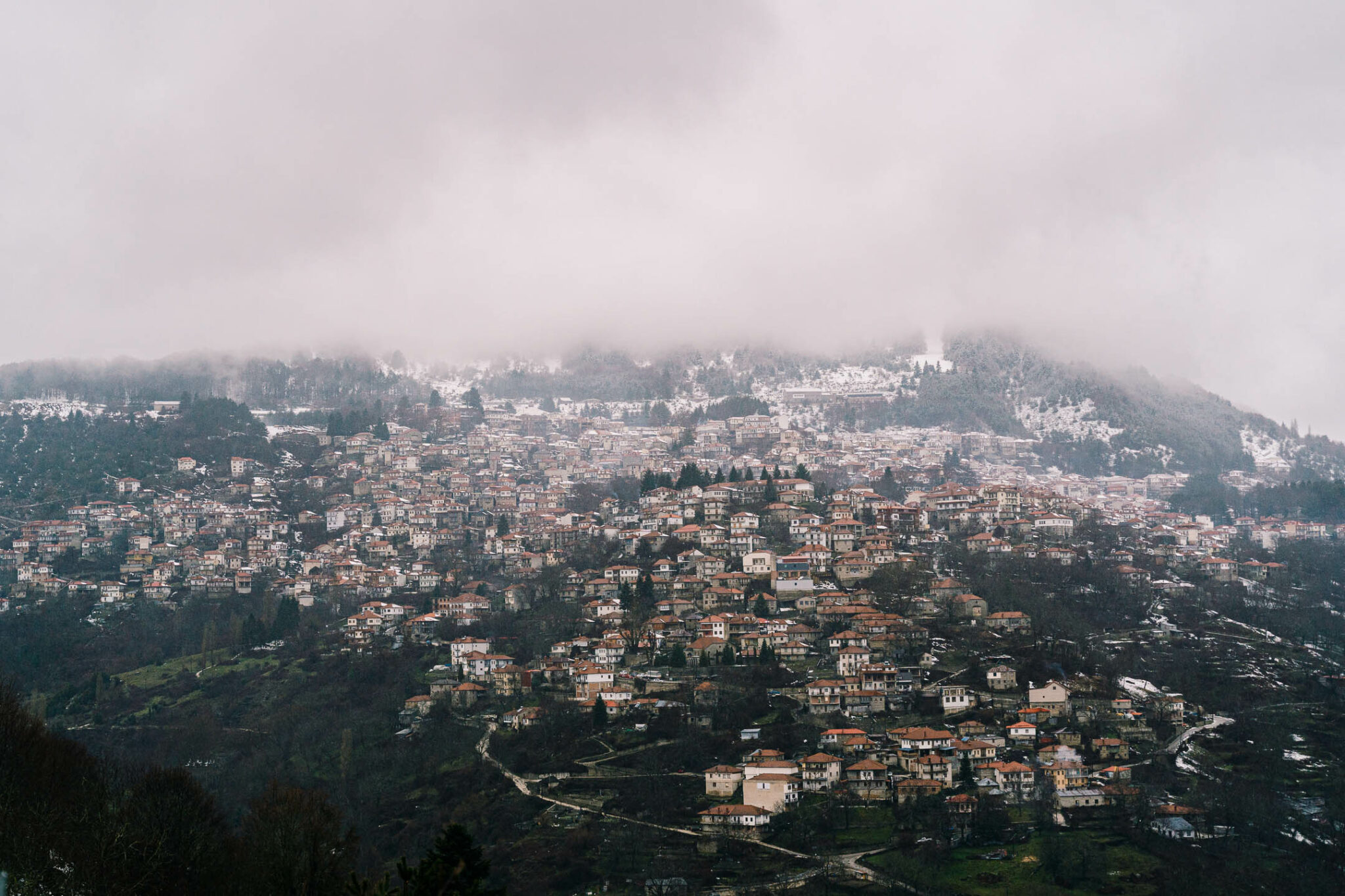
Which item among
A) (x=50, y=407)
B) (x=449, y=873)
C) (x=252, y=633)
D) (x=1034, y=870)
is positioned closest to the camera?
(x=449, y=873)

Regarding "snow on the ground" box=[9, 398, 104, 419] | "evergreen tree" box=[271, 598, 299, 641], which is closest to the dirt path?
"evergreen tree" box=[271, 598, 299, 641]

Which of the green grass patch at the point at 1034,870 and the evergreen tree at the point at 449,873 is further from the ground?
the evergreen tree at the point at 449,873

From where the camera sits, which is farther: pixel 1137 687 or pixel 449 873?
pixel 1137 687

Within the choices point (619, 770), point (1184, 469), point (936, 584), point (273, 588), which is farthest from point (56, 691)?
point (1184, 469)

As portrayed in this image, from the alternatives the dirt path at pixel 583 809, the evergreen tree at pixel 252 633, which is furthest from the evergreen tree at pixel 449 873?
the evergreen tree at pixel 252 633

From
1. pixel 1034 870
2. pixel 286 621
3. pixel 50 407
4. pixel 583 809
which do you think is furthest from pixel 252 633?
pixel 50 407

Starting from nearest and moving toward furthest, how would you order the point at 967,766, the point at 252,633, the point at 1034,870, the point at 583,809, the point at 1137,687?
the point at 1034,870
the point at 967,766
the point at 583,809
the point at 1137,687
the point at 252,633

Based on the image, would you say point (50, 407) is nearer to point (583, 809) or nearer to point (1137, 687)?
point (583, 809)

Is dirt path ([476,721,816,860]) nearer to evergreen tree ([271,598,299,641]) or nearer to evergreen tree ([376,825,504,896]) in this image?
evergreen tree ([376,825,504,896])

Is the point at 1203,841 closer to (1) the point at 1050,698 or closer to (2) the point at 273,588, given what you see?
(1) the point at 1050,698

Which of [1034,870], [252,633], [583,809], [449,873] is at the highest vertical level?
[449,873]

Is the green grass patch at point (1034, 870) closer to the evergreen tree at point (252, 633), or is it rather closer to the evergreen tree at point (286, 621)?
the evergreen tree at point (252, 633)
